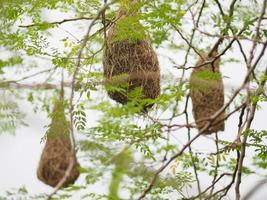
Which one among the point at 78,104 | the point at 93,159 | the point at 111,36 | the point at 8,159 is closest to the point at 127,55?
the point at 111,36

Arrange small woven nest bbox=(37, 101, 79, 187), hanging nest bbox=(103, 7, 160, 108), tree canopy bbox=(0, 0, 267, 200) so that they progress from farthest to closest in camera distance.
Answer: hanging nest bbox=(103, 7, 160, 108)
small woven nest bbox=(37, 101, 79, 187)
tree canopy bbox=(0, 0, 267, 200)

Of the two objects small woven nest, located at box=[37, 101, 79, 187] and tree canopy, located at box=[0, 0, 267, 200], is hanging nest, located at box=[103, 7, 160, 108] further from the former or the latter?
small woven nest, located at box=[37, 101, 79, 187]

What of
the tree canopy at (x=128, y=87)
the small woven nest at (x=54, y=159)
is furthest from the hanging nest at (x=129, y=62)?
the small woven nest at (x=54, y=159)

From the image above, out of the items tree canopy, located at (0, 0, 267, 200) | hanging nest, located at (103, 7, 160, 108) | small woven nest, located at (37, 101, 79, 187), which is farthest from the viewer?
hanging nest, located at (103, 7, 160, 108)

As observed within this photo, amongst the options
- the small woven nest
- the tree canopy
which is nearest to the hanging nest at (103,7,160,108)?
the tree canopy

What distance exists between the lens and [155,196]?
2.50 meters

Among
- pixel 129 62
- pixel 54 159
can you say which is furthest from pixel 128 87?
pixel 54 159

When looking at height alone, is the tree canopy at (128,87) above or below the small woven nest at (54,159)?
above

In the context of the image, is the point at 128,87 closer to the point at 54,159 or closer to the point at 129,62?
the point at 129,62

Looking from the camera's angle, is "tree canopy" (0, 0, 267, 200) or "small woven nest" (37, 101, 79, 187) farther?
"small woven nest" (37, 101, 79, 187)

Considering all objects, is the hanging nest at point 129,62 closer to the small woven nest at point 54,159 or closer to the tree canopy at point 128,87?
the tree canopy at point 128,87

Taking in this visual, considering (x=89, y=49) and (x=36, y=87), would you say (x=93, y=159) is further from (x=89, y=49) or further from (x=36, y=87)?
(x=89, y=49)

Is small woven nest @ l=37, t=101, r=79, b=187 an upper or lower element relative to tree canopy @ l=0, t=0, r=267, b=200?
lower

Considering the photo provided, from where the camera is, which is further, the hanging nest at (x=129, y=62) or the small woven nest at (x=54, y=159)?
A: the hanging nest at (x=129, y=62)
